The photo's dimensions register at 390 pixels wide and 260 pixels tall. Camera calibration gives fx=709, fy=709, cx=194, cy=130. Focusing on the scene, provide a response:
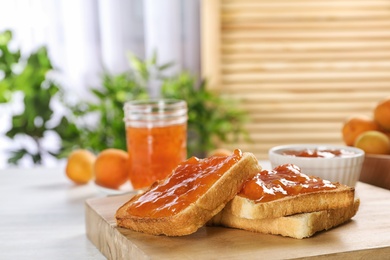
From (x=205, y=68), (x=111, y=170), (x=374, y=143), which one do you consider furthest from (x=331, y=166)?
(x=205, y=68)

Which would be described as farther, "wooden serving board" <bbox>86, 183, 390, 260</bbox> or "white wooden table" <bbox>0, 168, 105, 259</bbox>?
"white wooden table" <bbox>0, 168, 105, 259</bbox>

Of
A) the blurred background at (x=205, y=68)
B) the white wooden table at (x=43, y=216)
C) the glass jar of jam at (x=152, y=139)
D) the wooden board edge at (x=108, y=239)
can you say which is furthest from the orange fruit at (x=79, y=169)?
the blurred background at (x=205, y=68)

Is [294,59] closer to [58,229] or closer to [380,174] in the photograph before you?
[380,174]

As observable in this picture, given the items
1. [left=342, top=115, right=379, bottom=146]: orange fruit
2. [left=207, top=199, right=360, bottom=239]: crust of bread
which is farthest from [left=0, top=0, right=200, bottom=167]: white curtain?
[left=207, top=199, right=360, bottom=239]: crust of bread

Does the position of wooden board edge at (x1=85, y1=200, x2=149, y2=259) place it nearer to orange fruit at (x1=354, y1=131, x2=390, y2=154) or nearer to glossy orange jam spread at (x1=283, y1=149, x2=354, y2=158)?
glossy orange jam spread at (x1=283, y1=149, x2=354, y2=158)

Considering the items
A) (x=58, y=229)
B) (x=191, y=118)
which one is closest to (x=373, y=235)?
(x=58, y=229)

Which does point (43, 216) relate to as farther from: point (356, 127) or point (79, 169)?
point (356, 127)

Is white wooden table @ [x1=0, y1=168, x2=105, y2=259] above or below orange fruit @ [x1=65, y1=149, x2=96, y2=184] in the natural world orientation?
below
